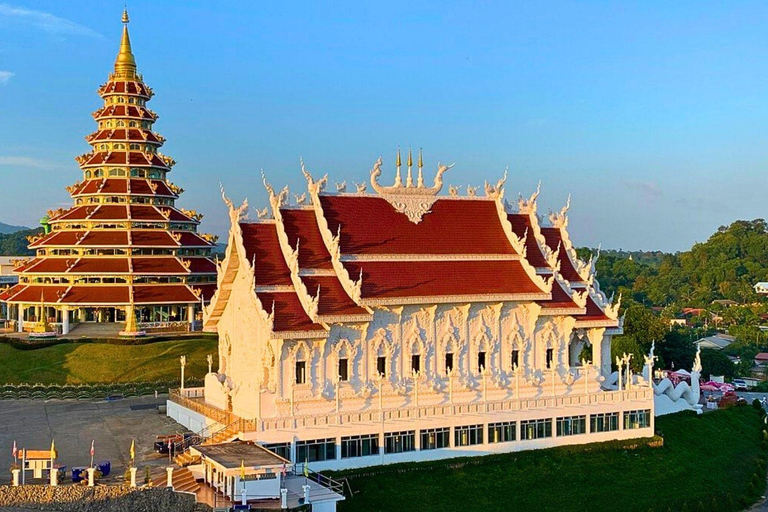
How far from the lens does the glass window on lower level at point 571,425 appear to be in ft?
105

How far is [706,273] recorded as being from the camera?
138250 millimetres

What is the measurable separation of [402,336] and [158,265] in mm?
24916

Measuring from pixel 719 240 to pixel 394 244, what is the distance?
138 meters

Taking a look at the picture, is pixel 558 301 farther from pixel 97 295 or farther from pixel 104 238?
pixel 104 238

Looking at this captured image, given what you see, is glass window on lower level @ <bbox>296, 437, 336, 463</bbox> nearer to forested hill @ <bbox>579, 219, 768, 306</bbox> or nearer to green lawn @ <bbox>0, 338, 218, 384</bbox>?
green lawn @ <bbox>0, 338, 218, 384</bbox>

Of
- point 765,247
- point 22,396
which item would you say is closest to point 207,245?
point 22,396

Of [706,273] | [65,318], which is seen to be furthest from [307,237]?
[706,273]

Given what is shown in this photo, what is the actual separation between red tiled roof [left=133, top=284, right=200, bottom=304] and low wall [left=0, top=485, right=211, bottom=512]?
26.7 meters

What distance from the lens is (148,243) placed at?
51656 mm

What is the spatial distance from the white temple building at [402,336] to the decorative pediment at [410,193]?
0.06 meters

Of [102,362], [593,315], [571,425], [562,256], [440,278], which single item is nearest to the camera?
[440,278]

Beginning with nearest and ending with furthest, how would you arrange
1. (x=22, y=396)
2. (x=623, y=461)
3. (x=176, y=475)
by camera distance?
(x=176, y=475) < (x=623, y=461) < (x=22, y=396)

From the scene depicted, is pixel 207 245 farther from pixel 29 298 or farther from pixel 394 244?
pixel 394 244

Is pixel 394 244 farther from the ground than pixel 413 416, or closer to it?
farther from the ground
